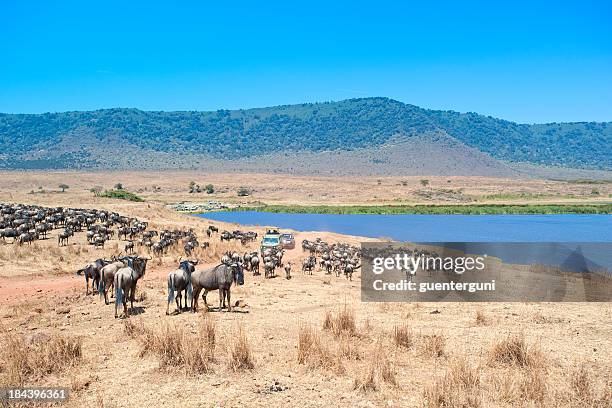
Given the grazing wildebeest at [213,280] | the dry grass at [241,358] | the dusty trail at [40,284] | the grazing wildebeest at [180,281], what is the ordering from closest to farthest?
the dry grass at [241,358] → the grazing wildebeest at [180,281] → the grazing wildebeest at [213,280] → the dusty trail at [40,284]

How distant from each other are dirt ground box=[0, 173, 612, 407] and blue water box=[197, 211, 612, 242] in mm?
35973

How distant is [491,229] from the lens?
59.5 metres

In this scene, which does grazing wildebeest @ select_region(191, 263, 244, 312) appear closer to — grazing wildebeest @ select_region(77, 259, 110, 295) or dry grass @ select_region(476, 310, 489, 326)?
grazing wildebeest @ select_region(77, 259, 110, 295)

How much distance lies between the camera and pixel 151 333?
1026cm

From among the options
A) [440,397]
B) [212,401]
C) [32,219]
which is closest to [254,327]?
[212,401]

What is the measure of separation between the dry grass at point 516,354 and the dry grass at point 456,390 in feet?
3.95

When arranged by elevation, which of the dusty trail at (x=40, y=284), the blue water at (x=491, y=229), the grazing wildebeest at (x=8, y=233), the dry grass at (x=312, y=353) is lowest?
the blue water at (x=491, y=229)

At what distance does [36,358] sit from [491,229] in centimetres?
5648

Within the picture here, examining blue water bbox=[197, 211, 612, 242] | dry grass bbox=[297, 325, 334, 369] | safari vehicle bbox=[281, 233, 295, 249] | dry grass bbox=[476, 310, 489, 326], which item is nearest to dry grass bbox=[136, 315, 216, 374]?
dry grass bbox=[297, 325, 334, 369]

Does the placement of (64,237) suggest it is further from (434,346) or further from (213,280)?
(434,346)

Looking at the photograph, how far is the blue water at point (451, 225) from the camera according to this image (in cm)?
5222

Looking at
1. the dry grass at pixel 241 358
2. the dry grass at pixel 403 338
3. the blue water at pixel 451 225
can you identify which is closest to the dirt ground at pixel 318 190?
the blue water at pixel 451 225

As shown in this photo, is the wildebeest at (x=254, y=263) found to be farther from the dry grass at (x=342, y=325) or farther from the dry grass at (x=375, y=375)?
the dry grass at (x=375, y=375)

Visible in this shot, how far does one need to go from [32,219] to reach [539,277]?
33.8 m
